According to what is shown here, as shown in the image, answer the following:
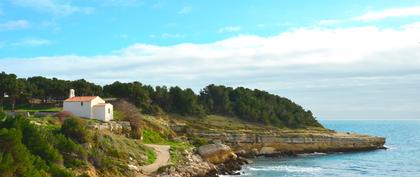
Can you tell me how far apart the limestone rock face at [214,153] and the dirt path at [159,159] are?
4.47 metres

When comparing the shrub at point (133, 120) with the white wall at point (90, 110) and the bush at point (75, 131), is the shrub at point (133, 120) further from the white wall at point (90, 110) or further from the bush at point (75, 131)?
the bush at point (75, 131)

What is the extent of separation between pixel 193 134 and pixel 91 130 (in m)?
30.5

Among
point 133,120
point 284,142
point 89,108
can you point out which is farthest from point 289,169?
point 89,108

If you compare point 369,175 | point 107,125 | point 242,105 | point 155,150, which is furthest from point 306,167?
point 242,105

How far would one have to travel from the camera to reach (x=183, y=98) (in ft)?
312

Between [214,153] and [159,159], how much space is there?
10.9 meters

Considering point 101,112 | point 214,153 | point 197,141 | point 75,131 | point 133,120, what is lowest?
point 214,153

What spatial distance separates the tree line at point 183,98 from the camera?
7853 cm

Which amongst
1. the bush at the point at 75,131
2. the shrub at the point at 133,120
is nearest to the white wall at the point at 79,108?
the shrub at the point at 133,120

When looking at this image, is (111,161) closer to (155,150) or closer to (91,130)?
(91,130)

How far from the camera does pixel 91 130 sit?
53281 mm

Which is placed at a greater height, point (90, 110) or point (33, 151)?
point (90, 110)

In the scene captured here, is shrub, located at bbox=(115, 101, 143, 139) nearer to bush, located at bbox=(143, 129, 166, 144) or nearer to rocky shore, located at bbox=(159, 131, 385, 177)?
bush, located at bbox=(143, 129, 166, 144)

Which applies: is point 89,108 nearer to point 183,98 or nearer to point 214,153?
point 214,153
